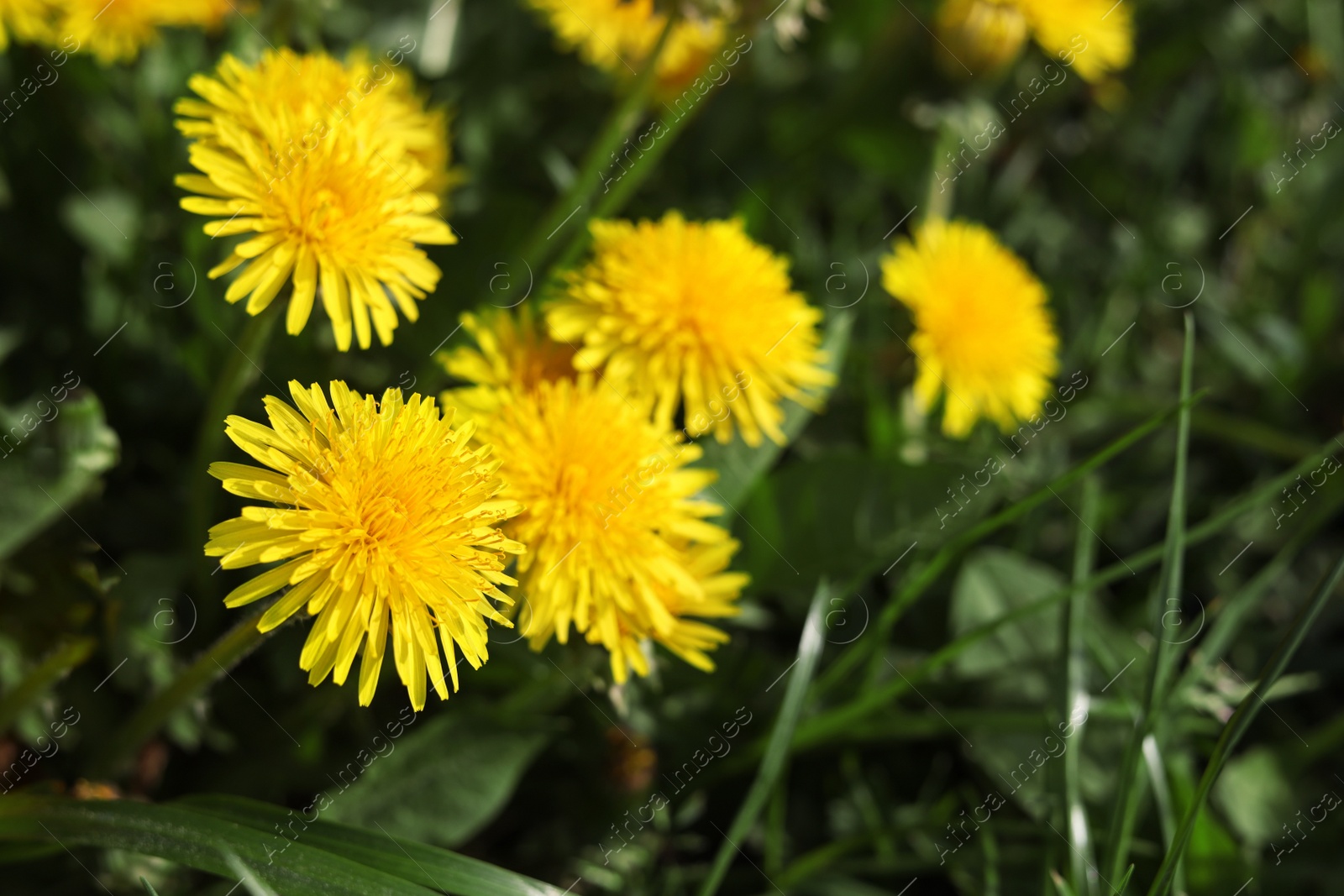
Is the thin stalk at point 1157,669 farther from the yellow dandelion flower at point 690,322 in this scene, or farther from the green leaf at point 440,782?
the green leaf at point 440,782

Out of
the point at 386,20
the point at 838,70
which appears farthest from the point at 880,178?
the point at 386,20

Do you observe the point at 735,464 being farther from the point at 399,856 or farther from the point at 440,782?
the point at 399,856

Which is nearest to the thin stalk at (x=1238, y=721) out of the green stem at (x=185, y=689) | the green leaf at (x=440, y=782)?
the green leaf at (x=440, y=782)

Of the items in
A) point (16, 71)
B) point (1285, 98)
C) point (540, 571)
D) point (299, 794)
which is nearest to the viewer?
point (540, 571)

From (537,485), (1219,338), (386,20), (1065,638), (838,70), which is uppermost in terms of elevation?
(386,20)

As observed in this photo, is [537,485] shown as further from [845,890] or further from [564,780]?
[845,890]

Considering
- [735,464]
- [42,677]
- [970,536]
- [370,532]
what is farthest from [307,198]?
[970,536]

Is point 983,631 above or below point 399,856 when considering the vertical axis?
below
